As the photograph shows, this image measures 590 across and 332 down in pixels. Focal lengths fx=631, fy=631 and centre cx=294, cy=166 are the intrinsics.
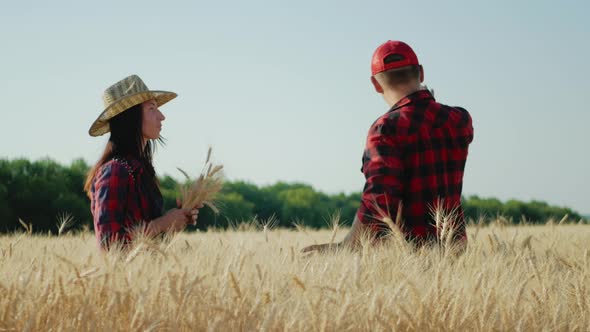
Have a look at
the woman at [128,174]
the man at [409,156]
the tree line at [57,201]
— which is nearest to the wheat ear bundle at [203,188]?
the woman at [128,174]

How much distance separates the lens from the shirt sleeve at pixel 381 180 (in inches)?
110

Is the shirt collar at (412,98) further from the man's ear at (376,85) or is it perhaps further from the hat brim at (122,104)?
the hat brim at (122,104)

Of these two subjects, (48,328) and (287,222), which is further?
(287,222)

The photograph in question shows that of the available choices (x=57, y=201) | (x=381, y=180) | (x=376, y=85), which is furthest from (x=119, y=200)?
(x=57, y=201)

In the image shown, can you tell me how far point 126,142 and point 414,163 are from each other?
1.44m

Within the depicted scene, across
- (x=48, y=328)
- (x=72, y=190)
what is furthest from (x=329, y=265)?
(x=72, y=190)

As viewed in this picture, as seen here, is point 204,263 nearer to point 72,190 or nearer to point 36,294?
point 36,294

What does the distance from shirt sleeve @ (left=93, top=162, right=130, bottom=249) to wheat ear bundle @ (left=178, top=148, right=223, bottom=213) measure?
1.07 feet

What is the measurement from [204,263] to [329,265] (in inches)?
18.3

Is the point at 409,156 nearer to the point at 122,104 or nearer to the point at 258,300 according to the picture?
the point at 258,300

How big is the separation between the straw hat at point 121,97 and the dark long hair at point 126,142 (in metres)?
0.04

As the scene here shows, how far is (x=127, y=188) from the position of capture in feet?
9.96

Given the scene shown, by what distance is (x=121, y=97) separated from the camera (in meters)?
3.28

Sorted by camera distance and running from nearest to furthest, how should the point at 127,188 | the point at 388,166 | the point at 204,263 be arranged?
1. the point at 204,263
2. the point at 388,166
3. the point at 127,188
